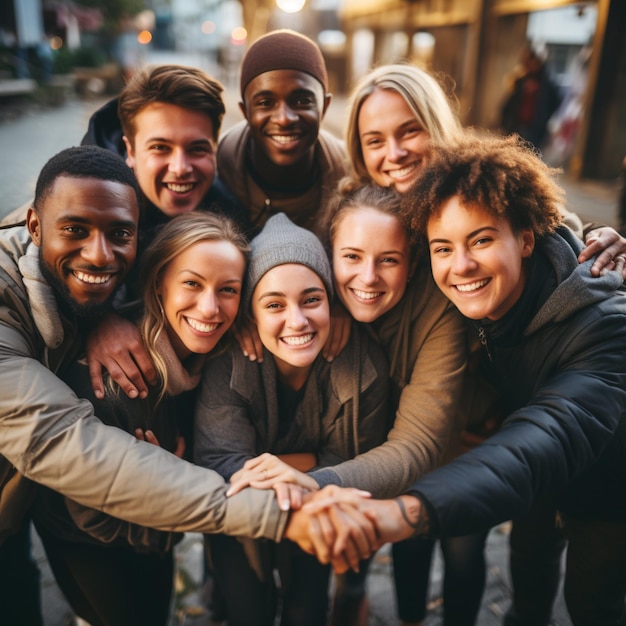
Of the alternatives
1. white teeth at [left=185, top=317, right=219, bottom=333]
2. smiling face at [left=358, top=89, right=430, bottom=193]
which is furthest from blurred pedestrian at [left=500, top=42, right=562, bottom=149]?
white teeth at [left=185, top=317, right=219, bottom=333]

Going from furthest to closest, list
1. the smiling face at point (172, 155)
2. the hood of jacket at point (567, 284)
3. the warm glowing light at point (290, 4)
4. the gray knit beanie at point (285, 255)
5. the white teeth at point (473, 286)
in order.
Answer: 1. the warm glowing light at point (290, 4)
2. the smiling face at point (172, 155)
3. the gray knit beanie at point (285, 255)
4. the white teeth at point (473, 286)
5. the hood of jacket at point (567, 284)

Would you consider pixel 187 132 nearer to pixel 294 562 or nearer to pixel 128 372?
pixel 128 372

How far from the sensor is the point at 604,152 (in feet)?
28.6

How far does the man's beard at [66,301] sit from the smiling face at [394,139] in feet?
5.25

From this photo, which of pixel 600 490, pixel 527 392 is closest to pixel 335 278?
pixel 527 392

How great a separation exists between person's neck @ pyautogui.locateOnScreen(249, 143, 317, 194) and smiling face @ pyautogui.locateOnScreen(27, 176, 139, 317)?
134cm

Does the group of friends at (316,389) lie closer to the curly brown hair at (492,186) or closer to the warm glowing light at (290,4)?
the curly brown hair at (492,186)

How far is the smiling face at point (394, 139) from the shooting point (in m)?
2.88

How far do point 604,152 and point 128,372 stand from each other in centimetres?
897

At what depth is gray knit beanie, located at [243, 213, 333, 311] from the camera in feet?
7.68

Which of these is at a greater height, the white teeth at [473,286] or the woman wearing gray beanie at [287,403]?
the white teeth at [473,286]

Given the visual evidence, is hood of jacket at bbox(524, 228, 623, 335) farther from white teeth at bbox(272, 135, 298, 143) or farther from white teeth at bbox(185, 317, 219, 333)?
white teeth at bbox(272, 135, 298, 143)

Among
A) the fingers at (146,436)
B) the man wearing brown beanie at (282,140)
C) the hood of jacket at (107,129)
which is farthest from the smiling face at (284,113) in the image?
the fingers at (146,436)

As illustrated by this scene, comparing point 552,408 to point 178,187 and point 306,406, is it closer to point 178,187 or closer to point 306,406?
point 306,406
